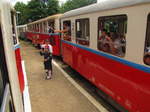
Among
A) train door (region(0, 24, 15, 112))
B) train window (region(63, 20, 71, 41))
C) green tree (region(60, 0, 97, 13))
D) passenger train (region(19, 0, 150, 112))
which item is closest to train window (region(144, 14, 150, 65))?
passenger train (region(19, 0, 150, 112))

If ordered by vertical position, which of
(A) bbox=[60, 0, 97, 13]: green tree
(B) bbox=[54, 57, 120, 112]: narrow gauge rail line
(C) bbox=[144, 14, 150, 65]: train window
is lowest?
(B) bbox=[54, 57, 120, 112]: narrow gauge rail line

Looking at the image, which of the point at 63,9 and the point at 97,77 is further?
the point at 63,9

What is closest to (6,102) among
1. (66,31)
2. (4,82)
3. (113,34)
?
(4,82)

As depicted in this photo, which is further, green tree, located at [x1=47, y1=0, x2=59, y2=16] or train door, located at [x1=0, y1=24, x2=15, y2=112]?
green tree, located at [x1=47, y1=0, x2=59, y2=16]

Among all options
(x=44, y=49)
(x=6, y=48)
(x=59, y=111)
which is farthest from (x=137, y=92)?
(x=44, y=49)

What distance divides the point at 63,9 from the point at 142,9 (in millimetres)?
40244

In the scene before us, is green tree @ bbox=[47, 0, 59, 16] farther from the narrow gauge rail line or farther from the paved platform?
the paved platform

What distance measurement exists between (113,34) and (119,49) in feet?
1.88

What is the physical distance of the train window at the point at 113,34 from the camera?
11.6 feet

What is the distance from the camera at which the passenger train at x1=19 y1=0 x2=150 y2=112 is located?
280 cm

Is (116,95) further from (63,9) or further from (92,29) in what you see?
(63,9)

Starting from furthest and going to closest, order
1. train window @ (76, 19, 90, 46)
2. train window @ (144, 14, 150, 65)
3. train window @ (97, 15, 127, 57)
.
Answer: train window @ (76, 19, 90, 46) < train window @ (97, 15, 127, 57) < train window @ (144, 14, 150, 65)

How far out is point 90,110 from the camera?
416 cm

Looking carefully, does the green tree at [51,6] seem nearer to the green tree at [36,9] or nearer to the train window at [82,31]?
the green tree at [36,9]
